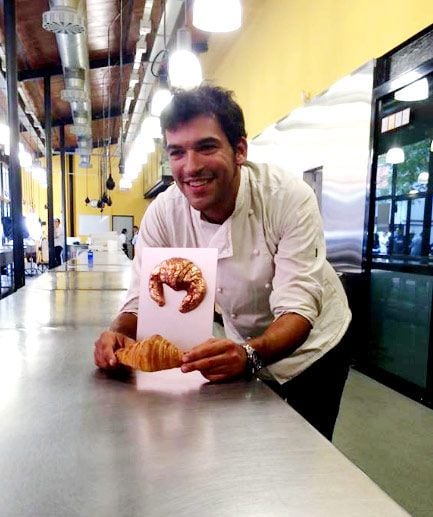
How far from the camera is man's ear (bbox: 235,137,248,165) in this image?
1.09 meters

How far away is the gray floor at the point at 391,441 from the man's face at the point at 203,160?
4.91ft

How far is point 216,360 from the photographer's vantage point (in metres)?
0.86

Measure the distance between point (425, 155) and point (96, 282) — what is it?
2.35 meters

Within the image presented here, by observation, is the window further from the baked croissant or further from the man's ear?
the baked croissant

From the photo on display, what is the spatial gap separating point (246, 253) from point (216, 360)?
361 millimetres

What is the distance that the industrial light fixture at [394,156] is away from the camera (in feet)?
10.2

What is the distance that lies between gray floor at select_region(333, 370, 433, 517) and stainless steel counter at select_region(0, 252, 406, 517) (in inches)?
55.0

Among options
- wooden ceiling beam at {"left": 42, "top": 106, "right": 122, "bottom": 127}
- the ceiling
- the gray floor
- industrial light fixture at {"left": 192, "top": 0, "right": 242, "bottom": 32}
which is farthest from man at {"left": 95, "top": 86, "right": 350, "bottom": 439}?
wooden ceiling beam at {"left": 42, "top": 106, "right": 122, "bottom": 127}

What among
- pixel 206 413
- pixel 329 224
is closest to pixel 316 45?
pixel 329 224

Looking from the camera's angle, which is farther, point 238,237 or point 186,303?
point 238,237

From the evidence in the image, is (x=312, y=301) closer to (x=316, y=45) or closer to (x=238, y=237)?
(x=238, y=237)

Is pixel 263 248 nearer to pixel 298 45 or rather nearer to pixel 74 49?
pixel 298 45

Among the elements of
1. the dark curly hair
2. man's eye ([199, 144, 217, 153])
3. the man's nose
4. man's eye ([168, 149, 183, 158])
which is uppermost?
the dark curly hair

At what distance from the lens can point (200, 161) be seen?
1020mm
